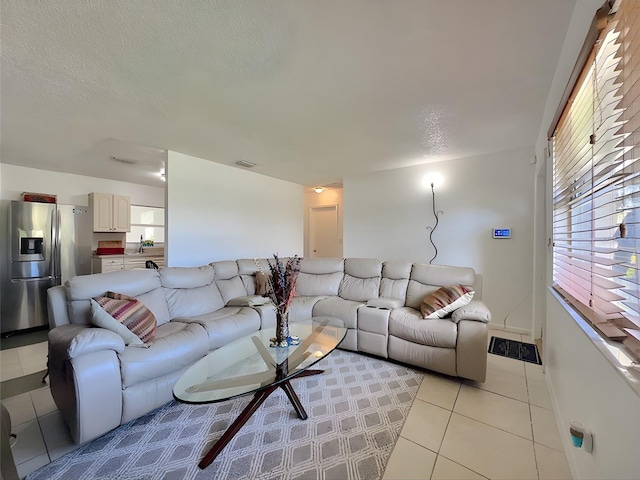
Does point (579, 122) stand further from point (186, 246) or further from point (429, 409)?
point (186, 246)

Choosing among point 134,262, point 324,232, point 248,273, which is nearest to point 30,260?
point 134,262

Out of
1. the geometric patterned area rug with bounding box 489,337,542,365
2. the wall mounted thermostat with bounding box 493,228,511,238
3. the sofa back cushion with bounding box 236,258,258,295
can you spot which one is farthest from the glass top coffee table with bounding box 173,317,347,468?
the wall mounted thermostat with bounding box 493,228,511,238

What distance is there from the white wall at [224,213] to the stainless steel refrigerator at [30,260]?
2.09 metres

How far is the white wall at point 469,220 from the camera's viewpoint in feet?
10.8

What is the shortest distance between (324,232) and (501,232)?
3.77 meters

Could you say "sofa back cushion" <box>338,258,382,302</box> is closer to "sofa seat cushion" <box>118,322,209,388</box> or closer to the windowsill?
"sofa seat cushion" <box>118,322,209,388</box>

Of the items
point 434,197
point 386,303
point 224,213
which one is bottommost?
point 386,303

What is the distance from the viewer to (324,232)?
250 inches

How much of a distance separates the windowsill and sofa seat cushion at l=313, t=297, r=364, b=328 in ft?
6.06

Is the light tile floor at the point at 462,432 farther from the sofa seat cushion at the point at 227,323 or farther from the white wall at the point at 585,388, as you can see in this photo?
the sofa seat cushion at the point at 227,323

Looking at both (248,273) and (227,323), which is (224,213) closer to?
(248,273)

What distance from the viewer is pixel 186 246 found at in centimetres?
354

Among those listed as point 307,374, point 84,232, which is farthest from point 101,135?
point 307,374

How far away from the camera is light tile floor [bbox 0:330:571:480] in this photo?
1.34 m
